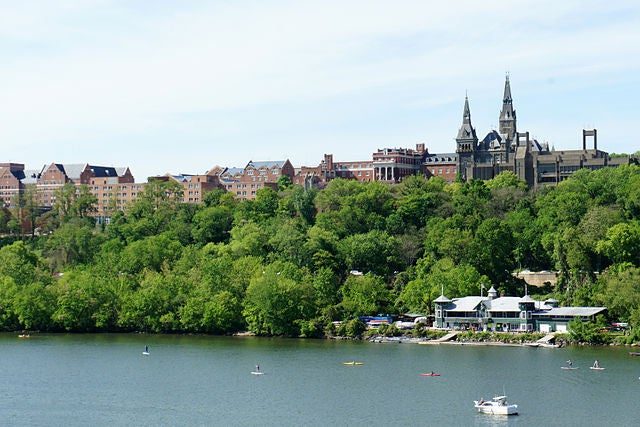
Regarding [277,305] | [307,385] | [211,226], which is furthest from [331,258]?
[307,385]

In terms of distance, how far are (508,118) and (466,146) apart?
812cm

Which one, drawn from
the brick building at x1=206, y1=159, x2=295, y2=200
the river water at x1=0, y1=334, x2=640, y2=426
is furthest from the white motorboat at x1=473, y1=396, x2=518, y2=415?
the brick building at x1=206, y1=159, x2=295, y2=200

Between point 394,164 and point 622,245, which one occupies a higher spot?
point 394,164

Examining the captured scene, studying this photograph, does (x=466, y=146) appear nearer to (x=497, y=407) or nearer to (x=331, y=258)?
(x=331, y=258)

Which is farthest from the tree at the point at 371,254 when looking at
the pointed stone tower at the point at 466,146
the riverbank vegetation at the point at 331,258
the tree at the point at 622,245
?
the pointed stone tower at the point at 466,146

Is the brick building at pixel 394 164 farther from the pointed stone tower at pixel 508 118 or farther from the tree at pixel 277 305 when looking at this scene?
the tree at pixel 277 305

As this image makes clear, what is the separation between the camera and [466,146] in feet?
481

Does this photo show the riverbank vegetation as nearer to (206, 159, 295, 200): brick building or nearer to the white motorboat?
(206, 159, 295, 200): brick building

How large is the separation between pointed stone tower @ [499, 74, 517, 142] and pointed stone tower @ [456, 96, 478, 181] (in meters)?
5.00

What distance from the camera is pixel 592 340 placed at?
273 feet

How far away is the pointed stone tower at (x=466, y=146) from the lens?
479 feet

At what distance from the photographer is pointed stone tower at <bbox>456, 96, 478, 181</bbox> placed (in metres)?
146

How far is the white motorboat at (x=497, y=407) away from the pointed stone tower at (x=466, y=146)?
292ft

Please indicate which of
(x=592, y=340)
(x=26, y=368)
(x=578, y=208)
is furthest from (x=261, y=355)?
(x=578, y=208)
